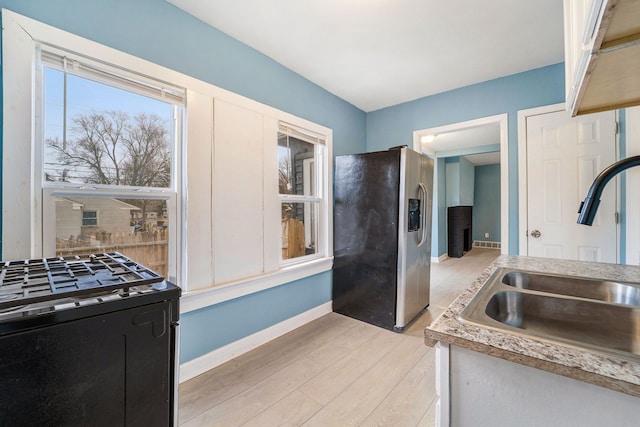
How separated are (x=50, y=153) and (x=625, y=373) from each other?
85.7 inches

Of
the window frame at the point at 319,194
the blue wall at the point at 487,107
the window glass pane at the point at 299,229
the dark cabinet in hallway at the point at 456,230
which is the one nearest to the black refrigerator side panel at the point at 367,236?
the window frame at the point at 319,194

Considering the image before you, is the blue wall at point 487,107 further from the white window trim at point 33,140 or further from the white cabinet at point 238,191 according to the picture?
the white window trim at point 33,140

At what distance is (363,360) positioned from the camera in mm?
2004

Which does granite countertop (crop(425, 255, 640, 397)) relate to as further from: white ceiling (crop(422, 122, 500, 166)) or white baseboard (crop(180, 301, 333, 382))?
white ceiling (crop(422, 122, 500, 166))

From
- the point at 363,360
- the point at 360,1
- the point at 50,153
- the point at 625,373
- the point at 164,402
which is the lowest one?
the point at 363,360

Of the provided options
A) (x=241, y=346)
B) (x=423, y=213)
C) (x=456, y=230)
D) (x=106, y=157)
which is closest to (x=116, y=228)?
(x=106, y=157)

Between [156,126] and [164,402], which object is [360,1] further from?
[164,402]

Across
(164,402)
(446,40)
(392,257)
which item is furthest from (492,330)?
(446,40)

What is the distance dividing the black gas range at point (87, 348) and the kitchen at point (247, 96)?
3.36 feet

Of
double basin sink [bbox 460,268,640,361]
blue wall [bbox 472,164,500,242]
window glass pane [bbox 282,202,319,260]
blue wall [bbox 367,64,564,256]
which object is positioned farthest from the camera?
blue wall [bbox 472,164,500,242]

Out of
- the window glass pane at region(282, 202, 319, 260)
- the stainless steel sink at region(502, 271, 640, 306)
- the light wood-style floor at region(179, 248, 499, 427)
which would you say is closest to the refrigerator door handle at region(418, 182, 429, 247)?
the light wood-style floor at region(179, 248, 499, 427)

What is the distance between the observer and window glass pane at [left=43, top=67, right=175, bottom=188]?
1345mm

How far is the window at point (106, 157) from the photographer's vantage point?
1340 millimetres

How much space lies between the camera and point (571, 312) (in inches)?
35.2
